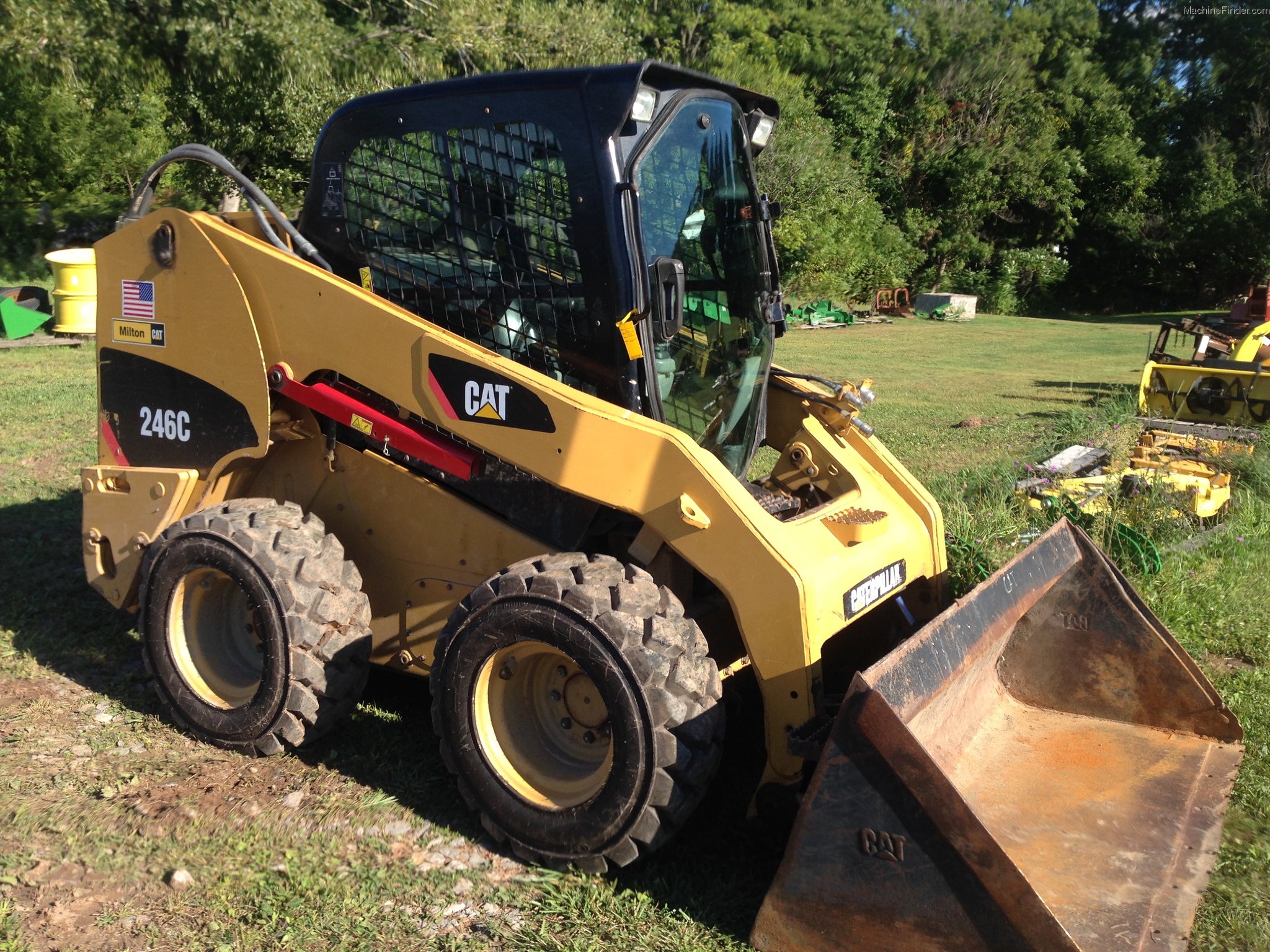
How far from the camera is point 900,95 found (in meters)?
Answer: 36.0

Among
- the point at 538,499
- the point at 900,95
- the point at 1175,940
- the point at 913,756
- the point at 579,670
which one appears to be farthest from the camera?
the point at 900,95

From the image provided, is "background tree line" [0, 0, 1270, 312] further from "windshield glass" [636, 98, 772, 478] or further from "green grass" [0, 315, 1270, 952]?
"windshield glass" [636, 98, 772, 478]

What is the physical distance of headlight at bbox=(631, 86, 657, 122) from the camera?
10.5ft

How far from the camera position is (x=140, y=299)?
163 inches

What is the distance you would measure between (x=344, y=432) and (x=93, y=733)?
1.49 meters

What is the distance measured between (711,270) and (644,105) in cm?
68

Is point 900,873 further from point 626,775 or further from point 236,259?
point 236,259

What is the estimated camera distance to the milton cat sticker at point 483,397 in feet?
10.7

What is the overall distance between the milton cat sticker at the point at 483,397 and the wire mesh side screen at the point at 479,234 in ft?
0.85

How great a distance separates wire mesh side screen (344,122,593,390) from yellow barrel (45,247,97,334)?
12.7 m

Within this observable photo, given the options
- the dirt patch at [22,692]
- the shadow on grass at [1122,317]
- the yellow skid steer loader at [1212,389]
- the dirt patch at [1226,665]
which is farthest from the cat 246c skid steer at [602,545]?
the shadow on grass at [1122,317]

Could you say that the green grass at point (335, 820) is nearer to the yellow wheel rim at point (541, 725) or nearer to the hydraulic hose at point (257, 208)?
the yellow wheel rim at point (541, 725)

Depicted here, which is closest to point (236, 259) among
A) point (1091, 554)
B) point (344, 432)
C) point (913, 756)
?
point (344, 432)

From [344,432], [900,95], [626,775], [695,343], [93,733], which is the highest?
[900,95]
